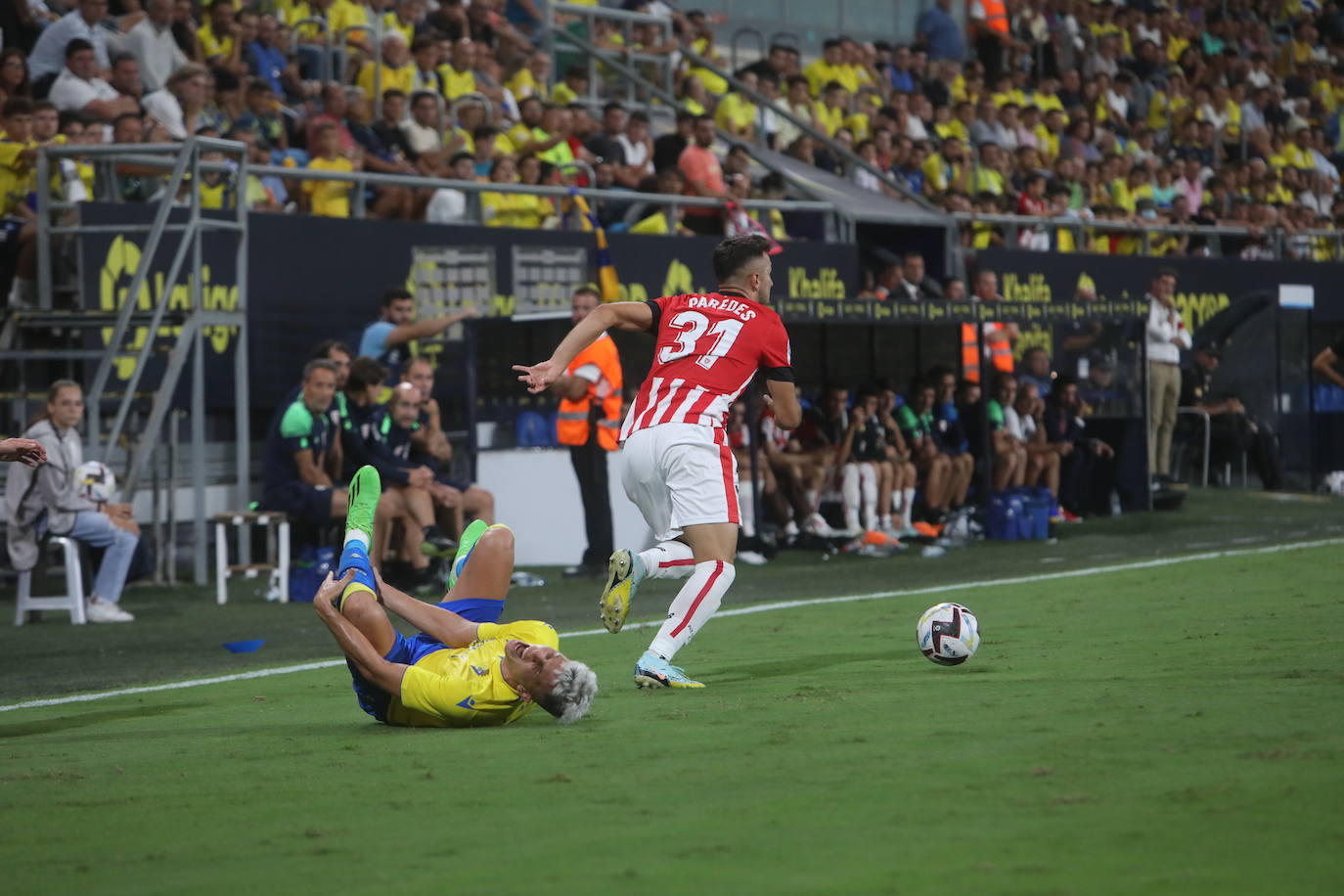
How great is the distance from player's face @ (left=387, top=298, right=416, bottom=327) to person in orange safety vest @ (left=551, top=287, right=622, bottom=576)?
1515 mm

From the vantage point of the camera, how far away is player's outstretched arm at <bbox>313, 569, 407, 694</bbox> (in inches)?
268

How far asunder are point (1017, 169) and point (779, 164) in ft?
16.3

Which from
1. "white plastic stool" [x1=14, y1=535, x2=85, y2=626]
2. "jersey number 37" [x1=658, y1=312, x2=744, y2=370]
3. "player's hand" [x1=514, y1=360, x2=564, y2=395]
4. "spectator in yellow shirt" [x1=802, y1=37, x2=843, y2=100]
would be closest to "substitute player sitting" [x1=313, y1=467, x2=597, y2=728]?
"player's hand" [x1=514, y1=360, x2=564, y2=395]

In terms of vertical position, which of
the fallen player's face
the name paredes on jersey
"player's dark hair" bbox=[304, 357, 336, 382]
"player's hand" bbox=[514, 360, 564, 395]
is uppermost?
the name paredes on jersey

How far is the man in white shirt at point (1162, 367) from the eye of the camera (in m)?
21.3

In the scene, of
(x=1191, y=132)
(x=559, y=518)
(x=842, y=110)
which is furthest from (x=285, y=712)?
(x=1191, y=132)

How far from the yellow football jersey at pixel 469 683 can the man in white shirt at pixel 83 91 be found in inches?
394

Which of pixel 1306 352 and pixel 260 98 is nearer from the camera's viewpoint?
pixel 260 98

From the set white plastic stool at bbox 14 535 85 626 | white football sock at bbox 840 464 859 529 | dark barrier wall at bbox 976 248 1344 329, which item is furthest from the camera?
dark barrier wall at bbox 976 248 1344 329

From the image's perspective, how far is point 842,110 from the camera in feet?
82.4

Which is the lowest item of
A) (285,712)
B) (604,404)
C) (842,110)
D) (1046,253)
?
(285,712)

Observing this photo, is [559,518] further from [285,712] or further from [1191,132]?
[1191,132]

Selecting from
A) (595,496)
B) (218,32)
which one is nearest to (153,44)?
(218,32)

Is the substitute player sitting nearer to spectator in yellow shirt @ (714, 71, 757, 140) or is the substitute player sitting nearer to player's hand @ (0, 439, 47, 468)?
player's hand @ (0, 439, 47, 468)
